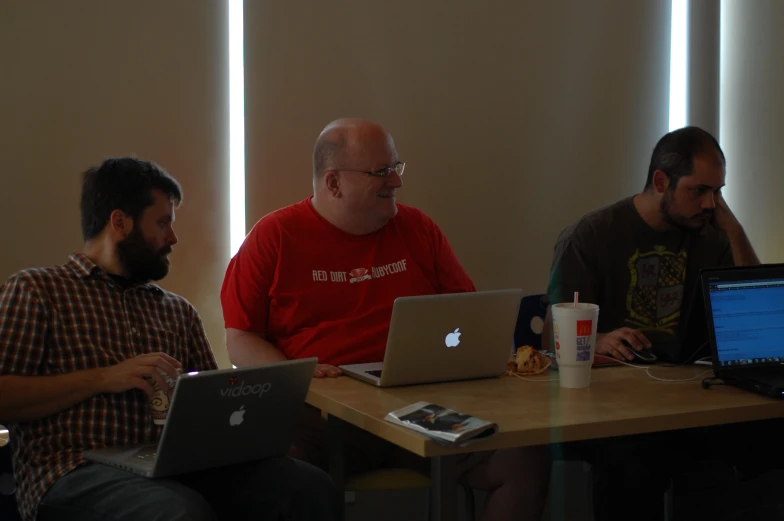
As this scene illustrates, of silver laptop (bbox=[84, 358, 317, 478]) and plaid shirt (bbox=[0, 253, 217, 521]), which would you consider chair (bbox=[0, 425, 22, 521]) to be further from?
silver laptop (bbox=[84, 358, 317, 478])

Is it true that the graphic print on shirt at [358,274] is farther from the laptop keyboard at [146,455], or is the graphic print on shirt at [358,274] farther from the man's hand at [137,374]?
the laptop keyboard at [146,455]

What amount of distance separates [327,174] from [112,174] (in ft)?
2.35

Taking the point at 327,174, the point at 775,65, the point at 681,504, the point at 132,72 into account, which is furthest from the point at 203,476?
the point at 775,65

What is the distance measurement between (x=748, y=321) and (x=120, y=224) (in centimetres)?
153

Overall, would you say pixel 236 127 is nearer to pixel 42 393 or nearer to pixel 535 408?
pixel 42 393

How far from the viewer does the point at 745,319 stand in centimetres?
211

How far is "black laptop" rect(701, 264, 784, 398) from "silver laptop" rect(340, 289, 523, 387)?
1.53 ft

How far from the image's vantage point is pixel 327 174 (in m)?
2.73

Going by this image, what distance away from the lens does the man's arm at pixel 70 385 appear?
189 cm

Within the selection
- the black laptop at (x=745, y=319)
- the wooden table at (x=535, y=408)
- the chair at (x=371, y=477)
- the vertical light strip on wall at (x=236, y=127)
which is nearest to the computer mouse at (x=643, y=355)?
the wooden table at (x=535, y=408)

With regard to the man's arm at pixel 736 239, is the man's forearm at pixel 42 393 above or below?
below

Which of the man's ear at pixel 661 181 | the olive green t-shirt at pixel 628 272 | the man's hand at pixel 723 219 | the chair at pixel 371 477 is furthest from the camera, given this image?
the man's hand at pixel 723 219

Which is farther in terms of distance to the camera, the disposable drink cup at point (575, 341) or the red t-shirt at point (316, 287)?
the red t-shirt at point (316, 287)

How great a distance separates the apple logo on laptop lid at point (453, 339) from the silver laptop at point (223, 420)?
33 cm
